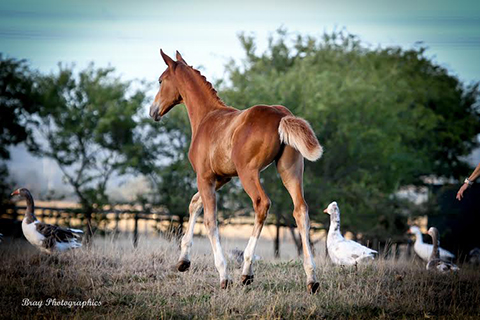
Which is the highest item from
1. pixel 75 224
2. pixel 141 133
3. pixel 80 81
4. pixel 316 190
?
pixel 80 81

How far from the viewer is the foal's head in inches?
380

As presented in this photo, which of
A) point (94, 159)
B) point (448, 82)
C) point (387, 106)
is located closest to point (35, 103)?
point (94, 159)

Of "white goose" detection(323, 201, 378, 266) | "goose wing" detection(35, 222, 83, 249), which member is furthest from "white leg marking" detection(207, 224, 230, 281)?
"goose wing" detection(35, 222, 83, 249)

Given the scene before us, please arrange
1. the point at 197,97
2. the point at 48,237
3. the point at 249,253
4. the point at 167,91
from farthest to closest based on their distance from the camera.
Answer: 1. the point at 48,237
2. the point at 167,91
3. the point at 197,97
4. the point at 249,253

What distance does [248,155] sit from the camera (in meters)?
7.88

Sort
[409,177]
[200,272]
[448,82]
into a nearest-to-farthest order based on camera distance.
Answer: [200,272]
[409,177]
[448,82]

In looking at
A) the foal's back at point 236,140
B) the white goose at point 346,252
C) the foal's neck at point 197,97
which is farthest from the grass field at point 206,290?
the foal's neck at point 197,97

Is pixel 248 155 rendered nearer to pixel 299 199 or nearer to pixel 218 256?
pixel 299 199

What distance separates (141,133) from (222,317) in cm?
1804

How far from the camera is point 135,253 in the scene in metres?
10.7

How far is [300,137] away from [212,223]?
6.12 feet

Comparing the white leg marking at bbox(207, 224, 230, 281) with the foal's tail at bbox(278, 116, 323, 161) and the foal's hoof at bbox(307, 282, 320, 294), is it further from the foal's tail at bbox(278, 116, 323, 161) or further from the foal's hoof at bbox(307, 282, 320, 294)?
the foal's tail at bbox(278, 116, 323, 161)

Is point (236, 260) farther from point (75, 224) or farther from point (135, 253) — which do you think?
point (75, 224)

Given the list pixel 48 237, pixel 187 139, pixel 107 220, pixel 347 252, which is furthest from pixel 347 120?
pixel 48 237
